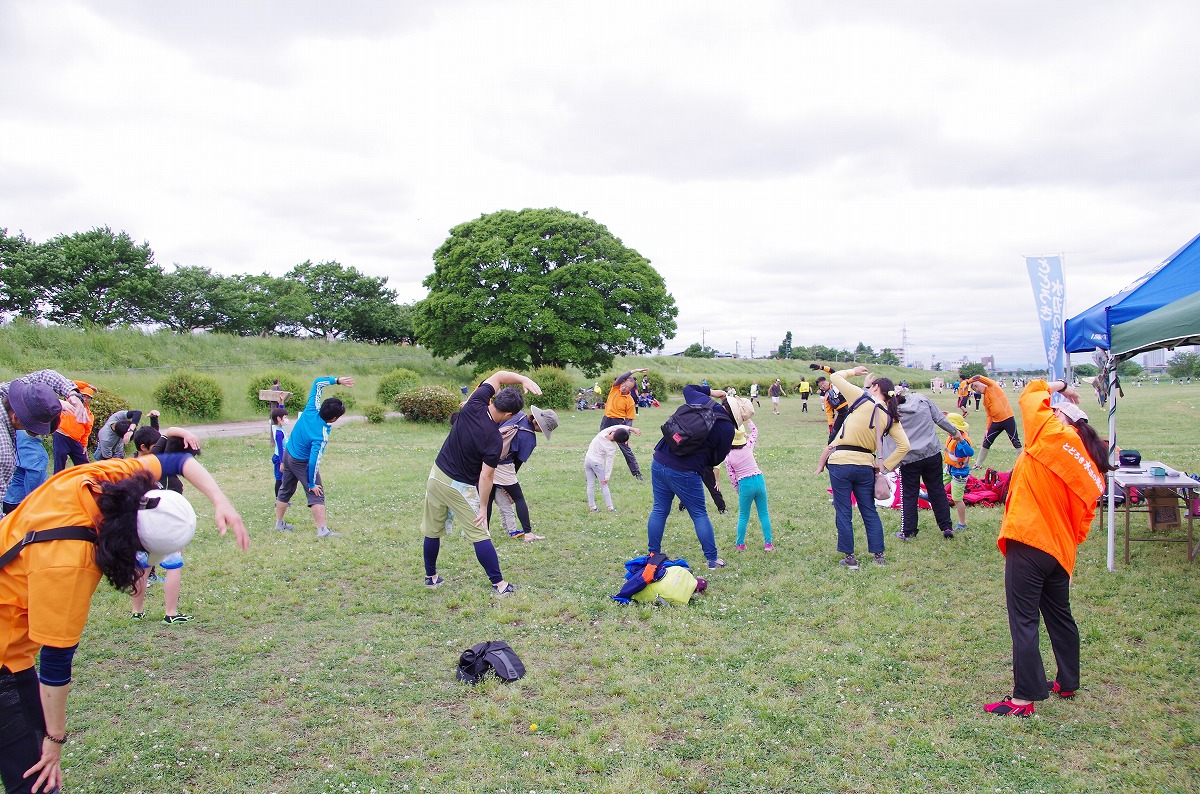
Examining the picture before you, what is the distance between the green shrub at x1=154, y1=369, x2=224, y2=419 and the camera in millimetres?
21344

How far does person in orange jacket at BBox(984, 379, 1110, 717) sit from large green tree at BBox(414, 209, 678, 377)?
3134 cm

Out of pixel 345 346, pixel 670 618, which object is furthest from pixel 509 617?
pixel 345 346

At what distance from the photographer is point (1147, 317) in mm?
6199

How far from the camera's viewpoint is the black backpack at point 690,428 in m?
6.34

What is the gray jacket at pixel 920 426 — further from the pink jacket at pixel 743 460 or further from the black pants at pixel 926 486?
the pink jacket at pixel 743 460

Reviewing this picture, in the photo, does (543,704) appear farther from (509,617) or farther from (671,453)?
(671,453)

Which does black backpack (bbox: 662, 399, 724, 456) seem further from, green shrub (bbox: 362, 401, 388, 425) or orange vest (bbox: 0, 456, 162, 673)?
green shrub (bbox: 362, 401, 388, 425)

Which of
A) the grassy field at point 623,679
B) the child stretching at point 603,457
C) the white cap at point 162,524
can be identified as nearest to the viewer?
the white cap at point 162,524

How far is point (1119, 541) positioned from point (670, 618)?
5.63 meters

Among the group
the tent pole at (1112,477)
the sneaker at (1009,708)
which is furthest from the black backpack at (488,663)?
the tent pole at (1112,477)

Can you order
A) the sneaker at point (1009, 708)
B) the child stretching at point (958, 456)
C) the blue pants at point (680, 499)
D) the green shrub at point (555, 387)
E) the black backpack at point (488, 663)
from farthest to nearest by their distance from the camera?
1. the green shrub at point (555, 387)
2. the child stretching at point (958, 456)
3. the blue pants at point (680, 499)
4. the black backpack at point (488, 663)
5. the sneaker at point (1009, 708)

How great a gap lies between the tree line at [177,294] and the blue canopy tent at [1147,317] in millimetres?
35278

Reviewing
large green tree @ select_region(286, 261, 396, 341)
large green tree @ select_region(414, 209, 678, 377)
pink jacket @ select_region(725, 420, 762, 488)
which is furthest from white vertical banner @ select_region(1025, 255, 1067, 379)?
large green tree @ select_region(286, 261, 396, 341)

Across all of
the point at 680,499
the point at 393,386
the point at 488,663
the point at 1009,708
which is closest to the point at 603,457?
the point at 680,499
